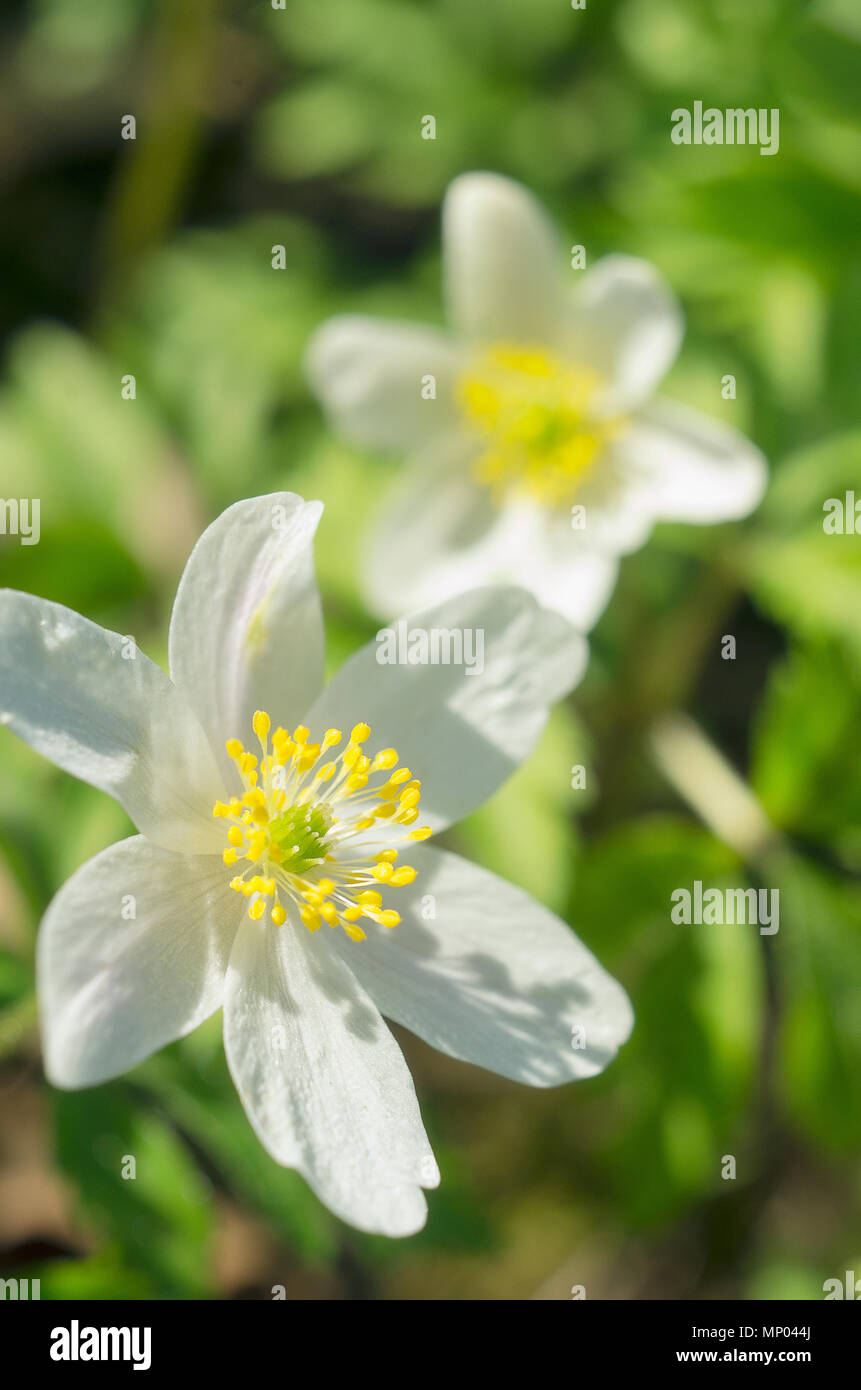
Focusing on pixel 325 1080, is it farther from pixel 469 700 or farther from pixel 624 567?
pixel 624 567

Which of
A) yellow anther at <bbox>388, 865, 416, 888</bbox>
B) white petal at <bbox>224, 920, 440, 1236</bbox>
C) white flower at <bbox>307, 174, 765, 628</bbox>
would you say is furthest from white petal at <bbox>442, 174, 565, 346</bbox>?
white petal at <bbox>224, 920, 440, 1236</bbox>

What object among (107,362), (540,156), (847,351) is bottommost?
(847,351)

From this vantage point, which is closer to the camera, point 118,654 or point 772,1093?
point 118,654

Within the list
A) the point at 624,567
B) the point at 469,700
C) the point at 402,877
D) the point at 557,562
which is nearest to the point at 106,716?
the point at 402,877

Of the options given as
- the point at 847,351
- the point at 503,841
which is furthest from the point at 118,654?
the point at 847,351

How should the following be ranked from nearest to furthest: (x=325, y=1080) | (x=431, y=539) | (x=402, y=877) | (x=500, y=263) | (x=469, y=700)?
(x=325, y=1080)
(x=402, y=877)
(x=469, y=700)
(x=500, y=263)
(x=431, y=539)

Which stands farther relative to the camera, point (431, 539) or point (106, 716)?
point (431, 539)

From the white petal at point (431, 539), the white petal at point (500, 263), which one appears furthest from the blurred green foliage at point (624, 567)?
the white petal at point (500, 263)
